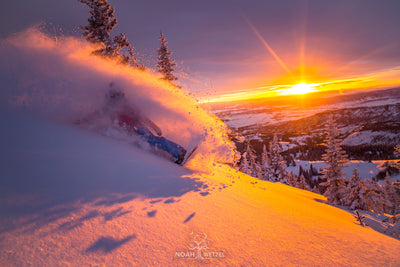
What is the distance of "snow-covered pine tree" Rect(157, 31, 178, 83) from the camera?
20062mm

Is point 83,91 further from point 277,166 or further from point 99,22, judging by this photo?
point 277,166

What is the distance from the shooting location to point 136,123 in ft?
20.1

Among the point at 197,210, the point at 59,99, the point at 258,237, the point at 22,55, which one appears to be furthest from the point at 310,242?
the point at 22,55

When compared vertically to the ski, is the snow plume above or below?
above

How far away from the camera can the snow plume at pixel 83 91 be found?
5.30 m

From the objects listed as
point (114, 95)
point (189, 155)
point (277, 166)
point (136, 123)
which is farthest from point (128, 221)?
point (277, 166)

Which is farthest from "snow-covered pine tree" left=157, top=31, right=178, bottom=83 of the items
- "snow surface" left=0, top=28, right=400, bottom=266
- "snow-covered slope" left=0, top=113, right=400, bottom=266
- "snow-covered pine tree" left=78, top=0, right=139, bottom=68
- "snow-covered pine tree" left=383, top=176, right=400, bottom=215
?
"snow-covered pine tree" left=383, top=176, right=400, bottom=215

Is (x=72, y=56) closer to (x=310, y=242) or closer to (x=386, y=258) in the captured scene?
(x=310, y=242)

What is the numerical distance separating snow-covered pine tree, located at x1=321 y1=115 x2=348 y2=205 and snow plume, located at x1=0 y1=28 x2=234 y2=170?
68.2ft

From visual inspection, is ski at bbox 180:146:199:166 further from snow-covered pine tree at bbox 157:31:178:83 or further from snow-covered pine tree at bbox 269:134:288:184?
snow-covered pine tree at bbox 269:134:288:184

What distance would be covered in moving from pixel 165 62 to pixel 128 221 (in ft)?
67.2

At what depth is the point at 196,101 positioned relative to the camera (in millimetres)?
7402

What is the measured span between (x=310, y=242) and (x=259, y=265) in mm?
1005

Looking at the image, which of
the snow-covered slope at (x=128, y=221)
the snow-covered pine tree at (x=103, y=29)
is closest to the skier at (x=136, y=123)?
the snow-covered slope at (x=128, y=221)
